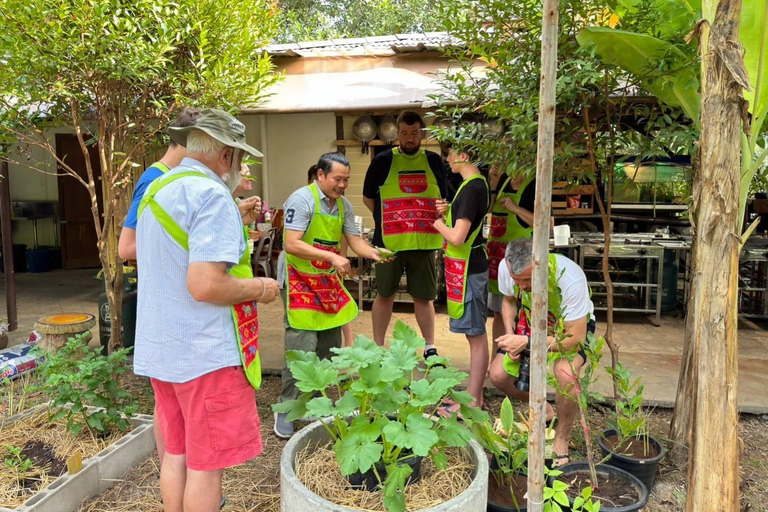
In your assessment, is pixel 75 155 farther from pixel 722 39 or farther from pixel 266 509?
pixel 722 39

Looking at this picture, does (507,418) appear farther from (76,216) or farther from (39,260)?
(76,216)

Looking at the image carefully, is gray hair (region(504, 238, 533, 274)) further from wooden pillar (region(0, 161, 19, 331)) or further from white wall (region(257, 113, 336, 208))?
white wall (region(257, 113, 336, 208))

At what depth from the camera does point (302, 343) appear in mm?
3561

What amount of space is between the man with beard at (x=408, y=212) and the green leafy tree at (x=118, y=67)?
1.27m

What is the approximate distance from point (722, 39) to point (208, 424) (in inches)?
87.6

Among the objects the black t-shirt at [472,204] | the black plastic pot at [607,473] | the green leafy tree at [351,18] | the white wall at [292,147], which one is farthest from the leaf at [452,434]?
the green leafy tree at [351,18]

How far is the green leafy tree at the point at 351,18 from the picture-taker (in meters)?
16.6

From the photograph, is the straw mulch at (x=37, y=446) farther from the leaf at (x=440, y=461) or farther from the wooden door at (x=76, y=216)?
the wooden door at (x=76, y=216)

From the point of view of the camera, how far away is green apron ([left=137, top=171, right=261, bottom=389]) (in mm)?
2027

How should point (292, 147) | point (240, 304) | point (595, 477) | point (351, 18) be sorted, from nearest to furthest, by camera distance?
1. point (240, 304)
2. point (595, 477)
3. point (292, 147)
4. point (351, 18)

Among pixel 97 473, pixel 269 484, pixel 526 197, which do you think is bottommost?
pixel 269 484

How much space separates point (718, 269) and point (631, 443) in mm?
1397

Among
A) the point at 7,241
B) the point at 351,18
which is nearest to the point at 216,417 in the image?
the point at 7,241

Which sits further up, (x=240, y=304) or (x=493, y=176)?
(x=493, y=176)
